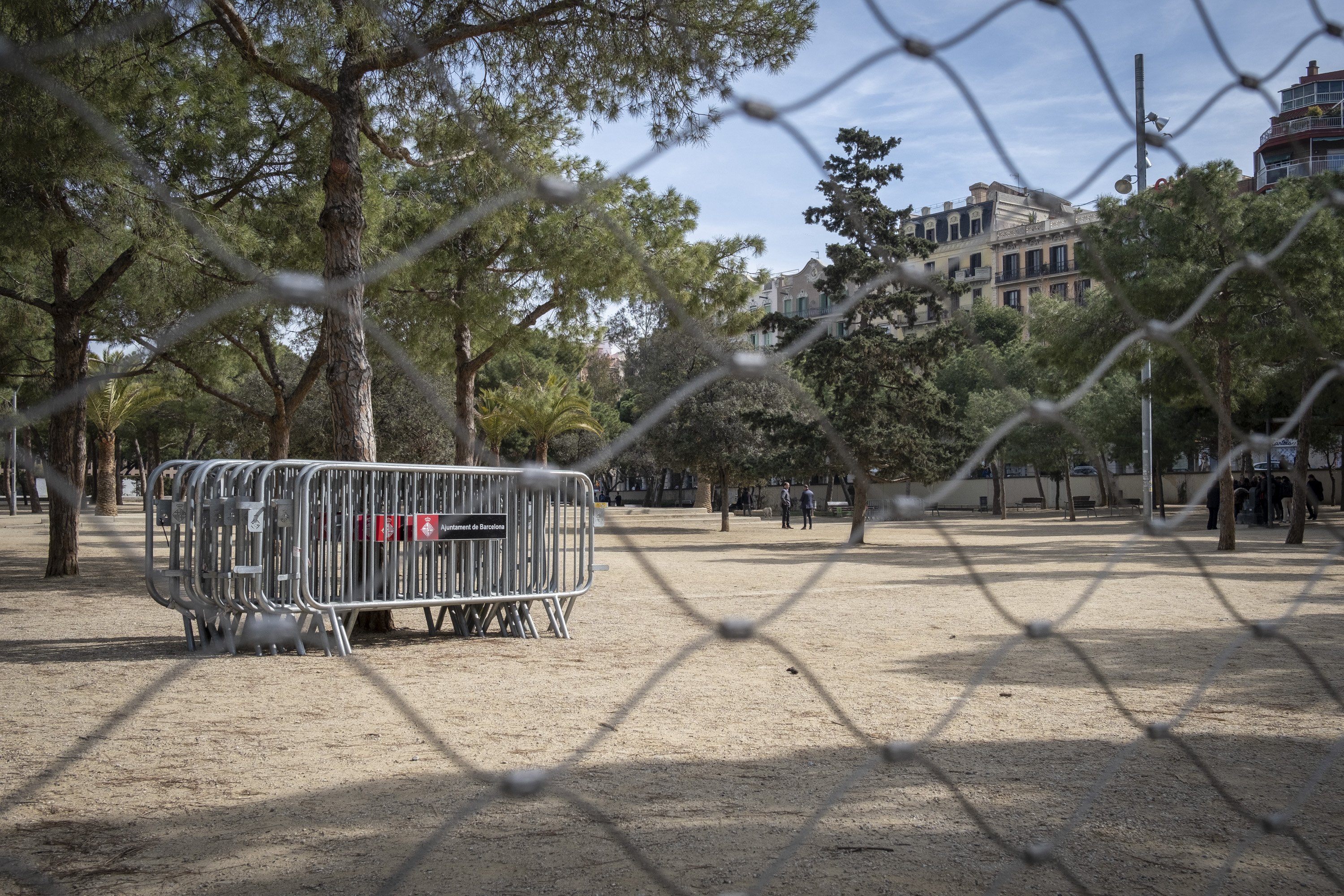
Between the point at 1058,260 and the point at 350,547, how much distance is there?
126 ft

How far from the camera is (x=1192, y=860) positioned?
8.39ft

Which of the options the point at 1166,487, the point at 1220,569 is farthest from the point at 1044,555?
the point at 1166,487

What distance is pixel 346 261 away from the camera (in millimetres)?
6934

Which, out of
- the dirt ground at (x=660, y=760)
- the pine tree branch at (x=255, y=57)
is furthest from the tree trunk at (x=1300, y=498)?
the pine tree branch at (x=255, y=57)

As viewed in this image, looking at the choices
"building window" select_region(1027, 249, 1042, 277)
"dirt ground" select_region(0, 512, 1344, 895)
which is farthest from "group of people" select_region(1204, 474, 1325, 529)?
"dirt ground" select_region(0, 512, 1344, 895)

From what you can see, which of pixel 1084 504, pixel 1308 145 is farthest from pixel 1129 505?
pixel 1308 145

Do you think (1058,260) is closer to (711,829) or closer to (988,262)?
(988,262)

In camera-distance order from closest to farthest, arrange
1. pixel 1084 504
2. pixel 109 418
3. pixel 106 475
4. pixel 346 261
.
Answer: pixel 346 261 < pixel 109 418 < pixel 106 475 < pixel 1084 504

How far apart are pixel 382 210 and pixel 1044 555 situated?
10320mm

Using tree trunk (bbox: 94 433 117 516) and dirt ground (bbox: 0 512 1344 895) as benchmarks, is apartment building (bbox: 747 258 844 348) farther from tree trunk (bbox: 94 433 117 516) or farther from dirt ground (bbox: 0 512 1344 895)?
tree trunk (bbox: 94 433 117 516)

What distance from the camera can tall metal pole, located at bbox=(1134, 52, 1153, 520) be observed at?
8.80 feet

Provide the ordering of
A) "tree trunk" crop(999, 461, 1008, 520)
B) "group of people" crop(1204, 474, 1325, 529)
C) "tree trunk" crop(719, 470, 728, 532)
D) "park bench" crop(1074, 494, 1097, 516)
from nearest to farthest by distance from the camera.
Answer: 1. "group of people" crop(1204, 474, 1325, 529)
2. "tree trunk" crop(719, 470, 728, 532)
3. "tree trunk" crop(999, 461, 1008, 520)
4. "park bench" crop(1074, 494, 1097, 516)

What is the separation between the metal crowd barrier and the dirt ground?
317 mm

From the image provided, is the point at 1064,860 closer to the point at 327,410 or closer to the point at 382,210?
the point at 382,210
